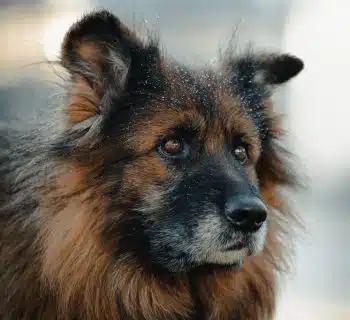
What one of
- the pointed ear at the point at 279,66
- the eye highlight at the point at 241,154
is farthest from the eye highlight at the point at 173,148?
the pointed ear at the point at 279,66

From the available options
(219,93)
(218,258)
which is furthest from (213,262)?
(219,93)

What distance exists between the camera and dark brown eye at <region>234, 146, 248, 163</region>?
225 inches

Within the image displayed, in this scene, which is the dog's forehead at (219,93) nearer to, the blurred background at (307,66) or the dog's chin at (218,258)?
the dog's chin at (218,258)

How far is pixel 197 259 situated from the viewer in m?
5.34

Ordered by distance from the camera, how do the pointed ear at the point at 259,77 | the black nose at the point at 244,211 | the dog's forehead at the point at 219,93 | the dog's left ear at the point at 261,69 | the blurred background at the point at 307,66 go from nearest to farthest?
the black nose at the point at 244,211
the dog's forehead at the point at 219,93
the pointed ear at the point at 259,77
the dog's left ear at the point at 261,69
the blurred background at the point at 307,66

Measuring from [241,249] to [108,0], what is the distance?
38.5 feet

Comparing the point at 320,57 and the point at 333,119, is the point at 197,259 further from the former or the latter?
the point at 320,57

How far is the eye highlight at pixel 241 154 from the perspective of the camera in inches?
224

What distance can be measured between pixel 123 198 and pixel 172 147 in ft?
1.28

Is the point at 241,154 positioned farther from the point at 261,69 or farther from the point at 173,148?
the point at 261,69

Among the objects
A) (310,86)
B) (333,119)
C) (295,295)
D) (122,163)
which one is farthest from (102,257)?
(310,86)

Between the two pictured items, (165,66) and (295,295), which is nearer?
(165,66)

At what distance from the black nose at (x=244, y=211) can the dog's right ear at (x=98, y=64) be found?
898 millimetres

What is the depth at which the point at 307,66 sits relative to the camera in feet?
50.0
